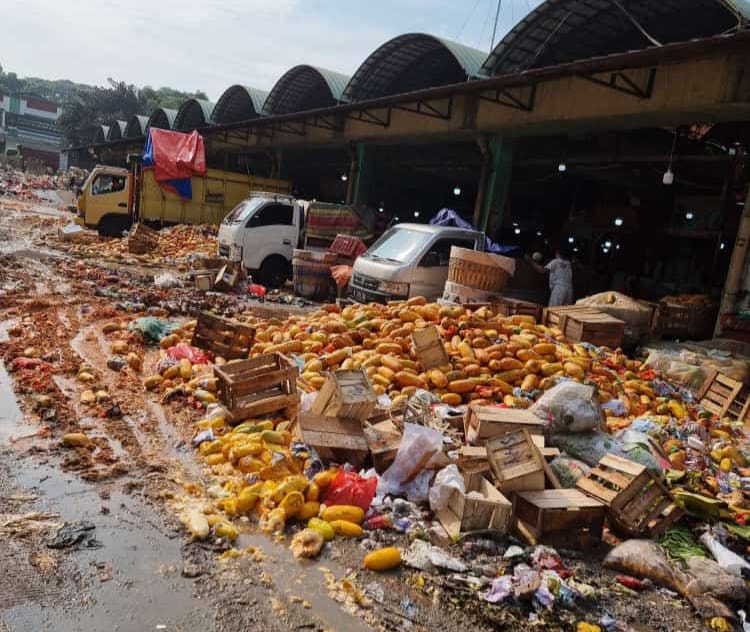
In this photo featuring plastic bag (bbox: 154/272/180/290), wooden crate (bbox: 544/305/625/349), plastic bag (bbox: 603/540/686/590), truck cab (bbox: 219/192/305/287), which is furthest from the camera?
truck cab (bbox: 219/192/305/287)

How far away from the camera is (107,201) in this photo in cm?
1912

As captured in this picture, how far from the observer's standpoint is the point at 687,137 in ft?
44.2

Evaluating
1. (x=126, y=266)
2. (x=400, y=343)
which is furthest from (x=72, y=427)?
(x=126, y=266)

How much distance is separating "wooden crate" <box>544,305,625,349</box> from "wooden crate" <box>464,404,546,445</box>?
10.9 feet

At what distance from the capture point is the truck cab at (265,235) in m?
13.8

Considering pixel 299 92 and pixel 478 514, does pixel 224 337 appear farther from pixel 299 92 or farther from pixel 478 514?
pixel 299 92

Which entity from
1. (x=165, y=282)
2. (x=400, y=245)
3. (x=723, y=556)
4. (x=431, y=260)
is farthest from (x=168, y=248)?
(x=723, y=556)

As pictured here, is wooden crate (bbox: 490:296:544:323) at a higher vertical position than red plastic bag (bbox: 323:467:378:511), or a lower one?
higher

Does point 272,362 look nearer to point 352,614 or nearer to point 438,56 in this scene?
point 352,614

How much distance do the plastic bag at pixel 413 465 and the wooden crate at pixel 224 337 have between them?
3.42m

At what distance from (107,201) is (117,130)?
34039 millimetres

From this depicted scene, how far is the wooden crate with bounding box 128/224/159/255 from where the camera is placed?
1688cm

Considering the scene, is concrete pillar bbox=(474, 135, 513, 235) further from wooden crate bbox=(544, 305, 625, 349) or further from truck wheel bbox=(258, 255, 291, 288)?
wooden crate bbox=(544, 305, 625, 349)

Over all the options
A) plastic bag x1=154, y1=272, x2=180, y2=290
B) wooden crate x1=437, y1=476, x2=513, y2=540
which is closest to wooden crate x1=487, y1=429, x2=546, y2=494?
wooden crate x1=437, y1=476, x2=513, y2=540
